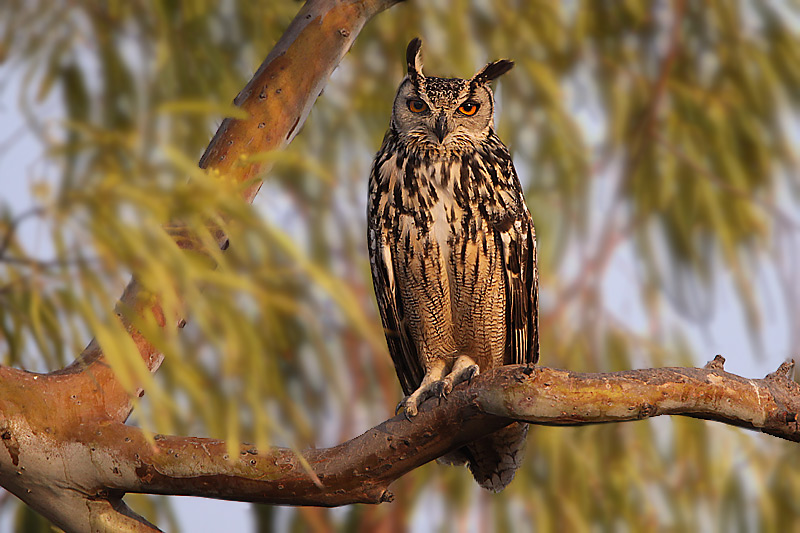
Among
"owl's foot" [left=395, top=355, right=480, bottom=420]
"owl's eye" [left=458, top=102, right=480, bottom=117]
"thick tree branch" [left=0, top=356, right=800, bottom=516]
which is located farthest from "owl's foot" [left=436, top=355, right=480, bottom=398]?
"owl's eye" [left=458, top=102, right=480, bottom=117]

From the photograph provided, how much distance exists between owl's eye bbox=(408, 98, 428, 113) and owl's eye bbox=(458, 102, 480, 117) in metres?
0.09

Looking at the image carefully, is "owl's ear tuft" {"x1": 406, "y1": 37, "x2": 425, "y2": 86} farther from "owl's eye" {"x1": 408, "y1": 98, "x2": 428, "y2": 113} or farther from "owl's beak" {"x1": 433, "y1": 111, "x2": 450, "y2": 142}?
"owl's beak" {"x1": 433, "y1": 111, "x2": 450, "y2": 142}

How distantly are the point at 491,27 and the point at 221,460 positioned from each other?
1.96 metres

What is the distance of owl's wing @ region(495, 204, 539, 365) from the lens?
2244mm

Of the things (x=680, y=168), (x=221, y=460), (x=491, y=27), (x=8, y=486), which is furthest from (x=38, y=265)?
(x=680, y=168)

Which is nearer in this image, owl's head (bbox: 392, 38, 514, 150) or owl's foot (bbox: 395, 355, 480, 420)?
owl's foot (bbox: 395, 355, 480, 420)

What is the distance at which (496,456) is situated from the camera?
91.2 inches

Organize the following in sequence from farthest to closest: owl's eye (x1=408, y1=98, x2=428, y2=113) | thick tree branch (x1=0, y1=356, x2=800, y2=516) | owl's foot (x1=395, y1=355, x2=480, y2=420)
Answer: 1. owl's eye (x1=408, y1=98, x2=428, y2=113)
2. owl's foot (x1=395, y1=355, x2=480, y2=420)
3. thick tree branch (x1=0, y1=356, x2=800, y2=516)

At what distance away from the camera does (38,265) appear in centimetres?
125

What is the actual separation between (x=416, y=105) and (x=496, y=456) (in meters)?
0.93

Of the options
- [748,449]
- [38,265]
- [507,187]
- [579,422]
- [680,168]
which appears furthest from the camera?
[680,168]

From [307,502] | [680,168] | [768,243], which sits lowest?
[307,502]

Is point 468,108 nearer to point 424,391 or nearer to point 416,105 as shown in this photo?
point 416,105

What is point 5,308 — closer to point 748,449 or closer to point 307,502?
point 307,502
